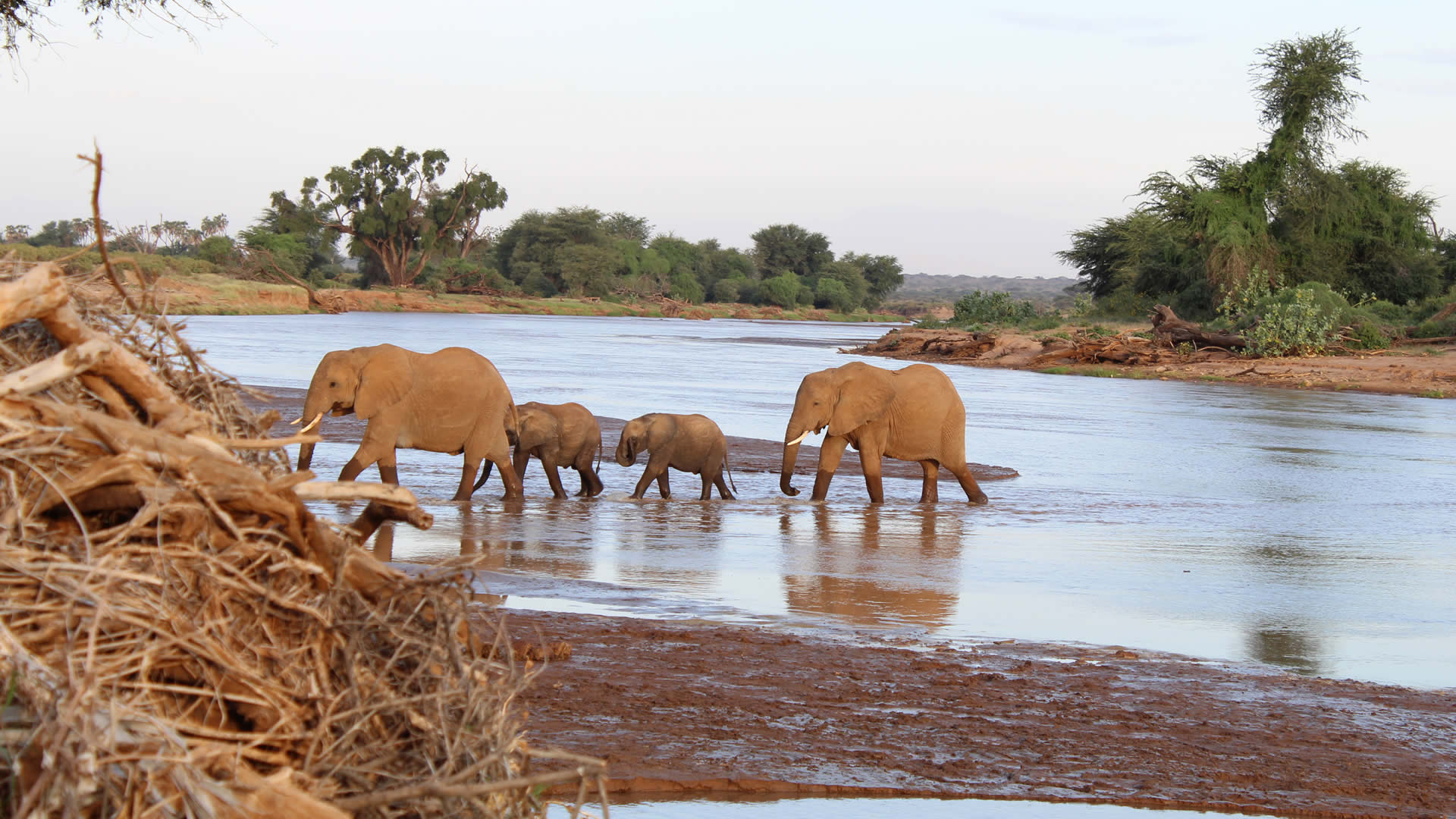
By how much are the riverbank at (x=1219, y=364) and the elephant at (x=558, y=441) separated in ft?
74.0

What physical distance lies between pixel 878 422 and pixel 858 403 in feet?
0.90

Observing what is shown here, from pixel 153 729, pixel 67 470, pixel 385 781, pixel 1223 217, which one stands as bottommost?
pixel 385 781

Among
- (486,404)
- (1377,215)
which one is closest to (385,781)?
(486,404)

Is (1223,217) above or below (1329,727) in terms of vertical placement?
above

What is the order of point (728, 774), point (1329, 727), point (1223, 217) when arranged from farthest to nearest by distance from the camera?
point (1223, 217) → point (1329, 727) → point (728, 774)

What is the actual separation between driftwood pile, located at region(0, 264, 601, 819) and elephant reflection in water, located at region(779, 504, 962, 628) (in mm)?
4427

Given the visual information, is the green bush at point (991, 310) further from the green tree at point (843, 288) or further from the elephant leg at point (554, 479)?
the green tree at point (843, 288)

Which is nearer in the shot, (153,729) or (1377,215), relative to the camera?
(153,729)

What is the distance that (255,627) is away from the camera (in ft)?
9.61

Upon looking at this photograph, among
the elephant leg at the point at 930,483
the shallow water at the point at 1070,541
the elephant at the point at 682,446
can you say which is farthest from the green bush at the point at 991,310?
the elephant at the point at 682,446

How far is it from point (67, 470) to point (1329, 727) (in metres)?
4.79

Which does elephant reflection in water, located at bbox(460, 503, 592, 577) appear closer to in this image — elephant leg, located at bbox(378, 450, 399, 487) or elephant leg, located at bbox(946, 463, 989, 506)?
elephant leg, located at bbox(378, 450, 399, 487)

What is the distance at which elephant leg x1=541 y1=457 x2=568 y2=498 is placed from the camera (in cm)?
1264

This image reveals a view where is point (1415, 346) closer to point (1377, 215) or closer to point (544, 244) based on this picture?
point (1377, 215)
